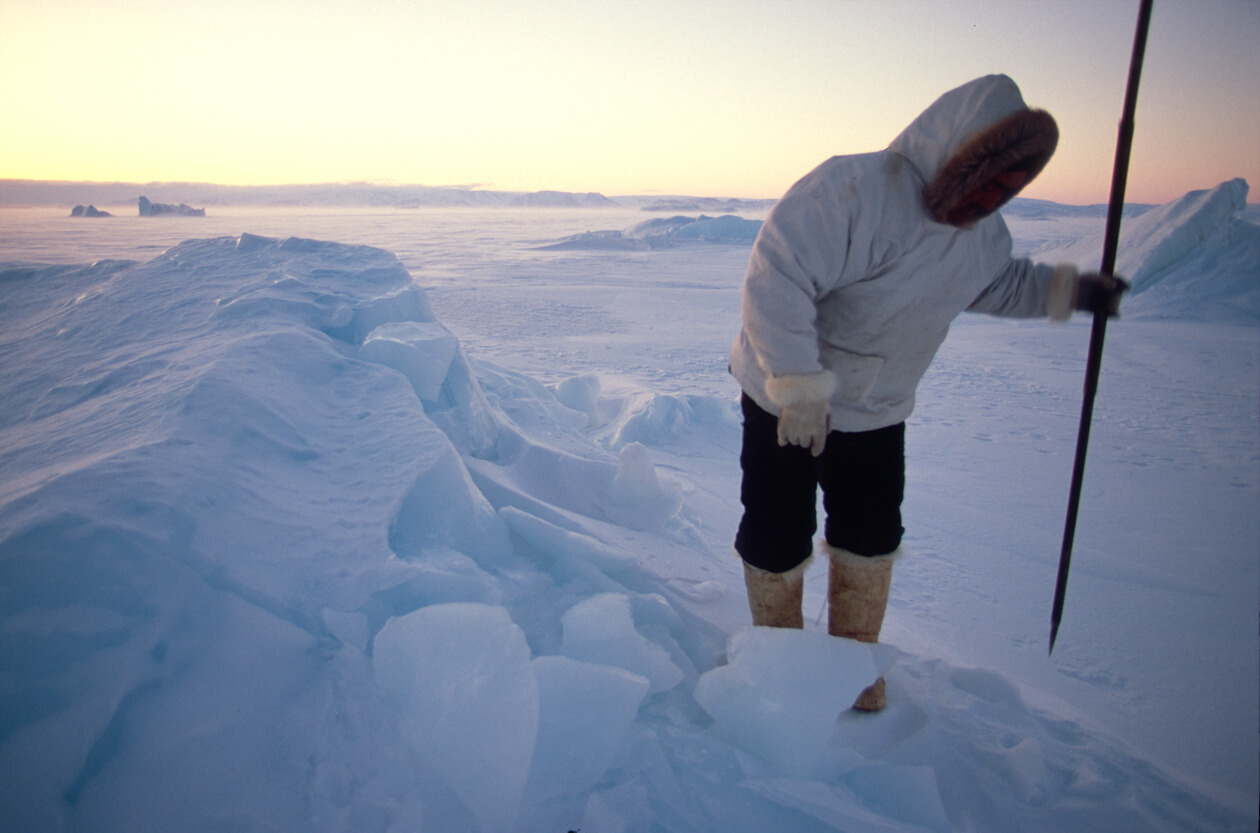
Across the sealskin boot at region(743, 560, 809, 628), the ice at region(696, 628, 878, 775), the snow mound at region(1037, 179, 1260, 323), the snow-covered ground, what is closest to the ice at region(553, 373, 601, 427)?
the snow-covered ground

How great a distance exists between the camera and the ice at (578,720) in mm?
1107

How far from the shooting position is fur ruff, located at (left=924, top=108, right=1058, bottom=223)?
992 millimetres

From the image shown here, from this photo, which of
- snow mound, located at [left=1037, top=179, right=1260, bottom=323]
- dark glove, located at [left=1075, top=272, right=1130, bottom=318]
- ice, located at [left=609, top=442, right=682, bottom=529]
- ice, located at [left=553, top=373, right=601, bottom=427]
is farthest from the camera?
snow mound, located at [left=1037, top=179, right=1260, bottom=323]

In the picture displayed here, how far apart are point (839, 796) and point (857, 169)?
4.04 ft

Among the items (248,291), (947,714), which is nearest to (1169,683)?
(947,714)

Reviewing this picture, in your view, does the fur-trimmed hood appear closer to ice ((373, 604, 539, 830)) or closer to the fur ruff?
the fur ruff

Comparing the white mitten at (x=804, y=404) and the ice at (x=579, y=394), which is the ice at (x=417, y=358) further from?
the white mitten at (x=804, y=404)

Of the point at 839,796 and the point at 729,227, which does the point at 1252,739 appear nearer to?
the point at 839,796

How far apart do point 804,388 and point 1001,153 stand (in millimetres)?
515

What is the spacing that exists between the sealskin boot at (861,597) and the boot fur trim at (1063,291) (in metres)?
0.67

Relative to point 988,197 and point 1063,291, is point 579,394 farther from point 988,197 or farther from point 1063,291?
point 988,197

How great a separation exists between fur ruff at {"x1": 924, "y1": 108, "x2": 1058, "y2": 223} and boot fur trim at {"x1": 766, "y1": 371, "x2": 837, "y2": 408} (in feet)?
1.28

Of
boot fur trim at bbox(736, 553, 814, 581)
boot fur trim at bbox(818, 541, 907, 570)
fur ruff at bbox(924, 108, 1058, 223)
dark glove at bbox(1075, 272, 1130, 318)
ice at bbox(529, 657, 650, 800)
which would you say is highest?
fur ruff at bbox(924, 108, 1058, 223)

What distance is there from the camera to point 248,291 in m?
3.09
